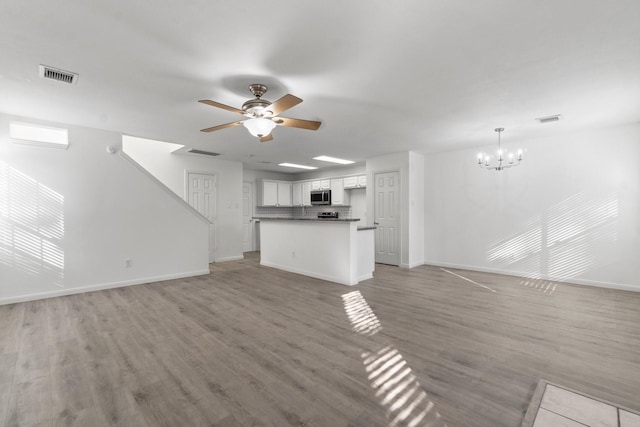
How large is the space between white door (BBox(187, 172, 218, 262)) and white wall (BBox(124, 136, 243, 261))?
4.0 inches

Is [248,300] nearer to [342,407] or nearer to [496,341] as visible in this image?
[342,407]

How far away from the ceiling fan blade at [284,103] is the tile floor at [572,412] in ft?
9.17

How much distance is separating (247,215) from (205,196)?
6.15ft

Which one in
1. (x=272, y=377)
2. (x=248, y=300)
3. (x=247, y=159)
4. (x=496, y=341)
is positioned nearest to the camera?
(x=272, y=377)

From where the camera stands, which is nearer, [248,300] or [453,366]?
[453,366]

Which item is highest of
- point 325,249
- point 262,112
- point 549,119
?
point 549,119

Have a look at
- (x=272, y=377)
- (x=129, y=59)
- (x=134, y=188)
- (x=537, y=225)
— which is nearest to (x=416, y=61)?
(x=129, y=59)

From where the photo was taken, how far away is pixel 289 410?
170cm

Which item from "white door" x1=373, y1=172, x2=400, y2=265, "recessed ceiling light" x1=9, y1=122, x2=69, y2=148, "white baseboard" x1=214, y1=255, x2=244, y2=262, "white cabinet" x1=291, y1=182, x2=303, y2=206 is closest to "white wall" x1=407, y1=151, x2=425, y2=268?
"white door" x1=373, y1=172, x2=400, y2=265

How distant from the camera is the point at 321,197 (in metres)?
8.63

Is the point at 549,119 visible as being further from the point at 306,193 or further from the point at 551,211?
the point at 306,193

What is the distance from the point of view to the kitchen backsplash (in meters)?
8.62

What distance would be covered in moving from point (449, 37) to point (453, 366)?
102 inches

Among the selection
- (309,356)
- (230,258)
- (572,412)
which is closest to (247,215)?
(230,258)
